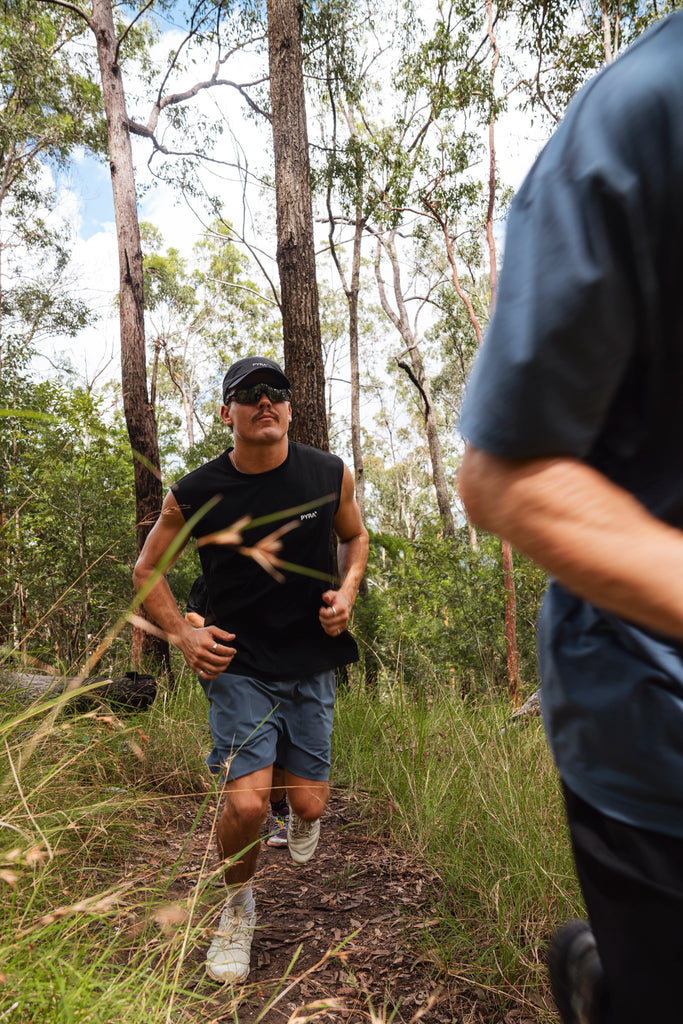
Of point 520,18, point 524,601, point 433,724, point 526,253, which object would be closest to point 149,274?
point 520,18

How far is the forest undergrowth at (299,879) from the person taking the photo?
1.56 meters

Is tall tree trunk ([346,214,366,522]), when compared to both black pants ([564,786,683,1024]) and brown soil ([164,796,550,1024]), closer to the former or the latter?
brown soil ([164,796,550,1024])

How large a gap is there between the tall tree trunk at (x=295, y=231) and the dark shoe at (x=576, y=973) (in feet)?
17.9

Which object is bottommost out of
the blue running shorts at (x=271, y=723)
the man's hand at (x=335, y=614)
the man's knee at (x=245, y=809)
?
the man's knee at (x=245, y=809)

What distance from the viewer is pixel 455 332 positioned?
78.0 ft

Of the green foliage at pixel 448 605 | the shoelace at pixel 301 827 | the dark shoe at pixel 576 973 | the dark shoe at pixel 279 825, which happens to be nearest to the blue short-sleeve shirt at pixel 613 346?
the dark shoe at pixel 576 973

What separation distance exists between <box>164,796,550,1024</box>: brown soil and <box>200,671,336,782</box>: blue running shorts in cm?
44

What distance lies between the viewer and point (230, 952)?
2.55 m

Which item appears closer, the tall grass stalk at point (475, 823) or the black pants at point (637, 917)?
the black pants at point (637, 917)

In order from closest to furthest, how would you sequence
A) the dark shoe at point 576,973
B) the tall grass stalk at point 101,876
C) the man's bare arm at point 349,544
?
the dark shoe at point 576,973 < the tall grass stalk at point 101,876 < the man's bare arm at point 349,544

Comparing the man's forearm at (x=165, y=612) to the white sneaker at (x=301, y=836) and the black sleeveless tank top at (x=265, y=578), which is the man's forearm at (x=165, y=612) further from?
the white sneaker at (x=301, y=836)

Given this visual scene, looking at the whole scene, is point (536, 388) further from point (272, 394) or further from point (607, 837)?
point (272, 394)

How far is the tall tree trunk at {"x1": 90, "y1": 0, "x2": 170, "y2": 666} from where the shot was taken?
8.50m

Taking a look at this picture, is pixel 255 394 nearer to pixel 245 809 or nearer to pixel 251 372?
pixel 251 372
